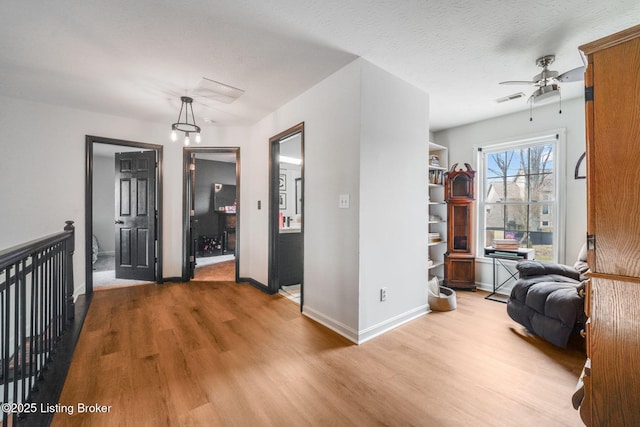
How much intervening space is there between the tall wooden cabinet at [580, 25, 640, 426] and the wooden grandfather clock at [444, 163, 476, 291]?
9.44ft

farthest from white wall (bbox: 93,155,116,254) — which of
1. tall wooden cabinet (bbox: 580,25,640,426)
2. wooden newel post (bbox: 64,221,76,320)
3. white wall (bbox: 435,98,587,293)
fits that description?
tall wooden cabinet (bbox: 580,25,640,426)

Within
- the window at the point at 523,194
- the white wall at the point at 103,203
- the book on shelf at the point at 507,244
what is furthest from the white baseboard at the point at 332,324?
the white wall at the point at 103,203

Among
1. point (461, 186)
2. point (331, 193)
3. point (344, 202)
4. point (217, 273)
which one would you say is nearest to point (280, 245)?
point (331, 193)

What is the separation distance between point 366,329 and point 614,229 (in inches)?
70.5

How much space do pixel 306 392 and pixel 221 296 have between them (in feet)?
7.17

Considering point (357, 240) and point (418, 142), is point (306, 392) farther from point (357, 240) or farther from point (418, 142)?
point (418, 142)

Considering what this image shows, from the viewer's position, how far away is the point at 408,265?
282 cm

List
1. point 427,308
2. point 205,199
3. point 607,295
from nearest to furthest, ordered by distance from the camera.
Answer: point 607,295 < point 427,308 < point 205,199

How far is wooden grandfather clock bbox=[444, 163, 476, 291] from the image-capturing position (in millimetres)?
3893

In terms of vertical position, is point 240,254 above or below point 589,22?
below

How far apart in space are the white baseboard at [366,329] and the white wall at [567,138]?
1.79m

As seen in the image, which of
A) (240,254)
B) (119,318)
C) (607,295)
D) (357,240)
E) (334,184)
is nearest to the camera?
(607,295)

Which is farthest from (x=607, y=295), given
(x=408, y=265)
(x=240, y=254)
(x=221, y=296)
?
(x=240, y=254)

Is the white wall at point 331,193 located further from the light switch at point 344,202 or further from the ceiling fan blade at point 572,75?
the ceiling fan blade at point 572,75
